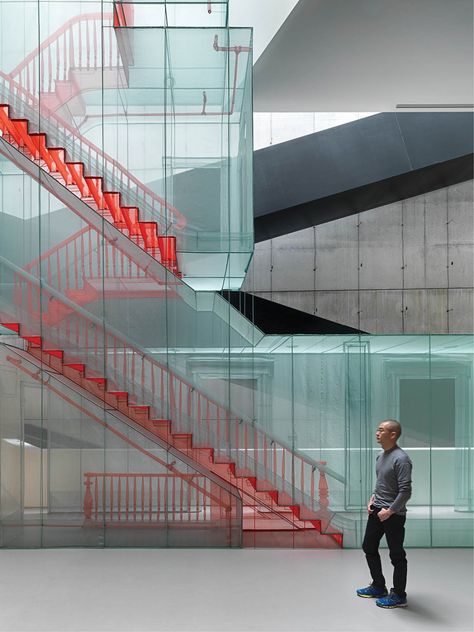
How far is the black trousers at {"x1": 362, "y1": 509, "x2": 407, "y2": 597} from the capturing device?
6211 mm

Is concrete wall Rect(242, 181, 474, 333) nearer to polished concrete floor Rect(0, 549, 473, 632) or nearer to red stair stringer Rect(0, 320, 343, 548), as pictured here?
red stair stringer Rect(0, 320, 343, 548)

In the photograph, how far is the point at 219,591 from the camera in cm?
691

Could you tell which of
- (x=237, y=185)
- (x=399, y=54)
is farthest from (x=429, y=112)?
(x=237, y=185)

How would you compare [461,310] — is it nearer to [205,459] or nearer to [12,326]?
[205,459]

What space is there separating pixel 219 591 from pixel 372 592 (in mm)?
1445

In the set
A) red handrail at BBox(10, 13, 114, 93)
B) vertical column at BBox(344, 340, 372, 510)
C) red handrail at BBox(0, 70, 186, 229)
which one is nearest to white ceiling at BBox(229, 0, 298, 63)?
red handrail at BBox(10, 13, 114, 93)

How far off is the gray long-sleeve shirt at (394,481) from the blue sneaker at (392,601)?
31.6 inches

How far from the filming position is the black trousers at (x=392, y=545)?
621 centimetres

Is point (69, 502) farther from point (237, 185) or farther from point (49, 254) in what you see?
point (237, 185)

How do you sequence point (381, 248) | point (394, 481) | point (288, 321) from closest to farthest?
point (394, 481) → point (288, 321) → point (381, 248)

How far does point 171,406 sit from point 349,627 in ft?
11.8

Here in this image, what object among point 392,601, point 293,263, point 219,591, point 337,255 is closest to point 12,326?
point 219,591

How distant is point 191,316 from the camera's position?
8.91 metres

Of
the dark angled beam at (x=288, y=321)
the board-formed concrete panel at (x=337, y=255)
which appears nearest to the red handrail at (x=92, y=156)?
the dark angled beam at (x=288, y=321)
